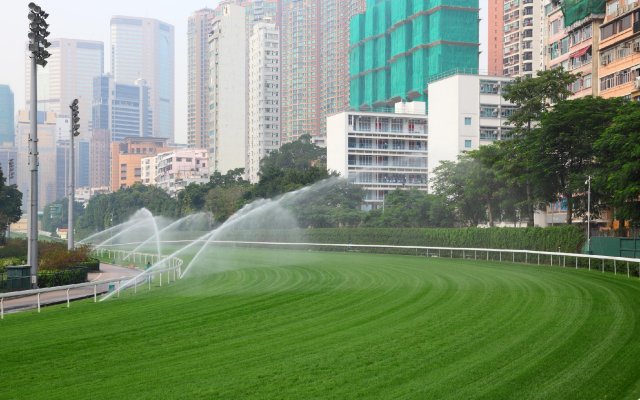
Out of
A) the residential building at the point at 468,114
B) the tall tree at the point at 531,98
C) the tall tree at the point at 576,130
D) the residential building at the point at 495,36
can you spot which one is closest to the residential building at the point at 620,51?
the tall tree at the point at 531,98

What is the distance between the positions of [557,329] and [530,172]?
1637 inches

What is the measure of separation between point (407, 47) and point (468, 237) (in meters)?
88.1

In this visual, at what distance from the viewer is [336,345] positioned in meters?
15.7

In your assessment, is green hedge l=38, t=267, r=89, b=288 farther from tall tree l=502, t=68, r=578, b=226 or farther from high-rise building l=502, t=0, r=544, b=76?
high-rise building l=502, t=0, r=544, b=76

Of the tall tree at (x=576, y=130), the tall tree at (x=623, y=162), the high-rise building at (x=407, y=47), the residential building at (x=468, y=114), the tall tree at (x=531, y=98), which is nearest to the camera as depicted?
the tall tree at (x=623, y=162)

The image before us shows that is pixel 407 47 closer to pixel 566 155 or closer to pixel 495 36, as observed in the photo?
pixel 495 36

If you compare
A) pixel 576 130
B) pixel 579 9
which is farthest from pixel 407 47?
pixel 576 130

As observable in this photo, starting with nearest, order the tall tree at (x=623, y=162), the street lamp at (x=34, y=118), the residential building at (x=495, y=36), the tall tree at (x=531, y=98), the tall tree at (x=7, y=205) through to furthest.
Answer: the street lamp at (x=34, y=118) → the tall tree at (x=623, y=162) → the tall tree at (x=531, y=98) → the tall tree at (x=7, y=205) → the residential building at (x=495, y=36)

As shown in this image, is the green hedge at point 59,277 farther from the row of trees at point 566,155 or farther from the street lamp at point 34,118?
the row of trees at point 566,155

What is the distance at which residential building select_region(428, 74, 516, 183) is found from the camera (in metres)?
112

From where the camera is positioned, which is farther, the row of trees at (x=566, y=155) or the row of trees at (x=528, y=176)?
the row of trees at (x=528, y=176)

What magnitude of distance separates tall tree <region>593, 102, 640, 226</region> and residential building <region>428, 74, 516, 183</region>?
6216cm

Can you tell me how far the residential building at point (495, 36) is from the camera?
185875mm

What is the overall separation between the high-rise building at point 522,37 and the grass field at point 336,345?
5294 inches
